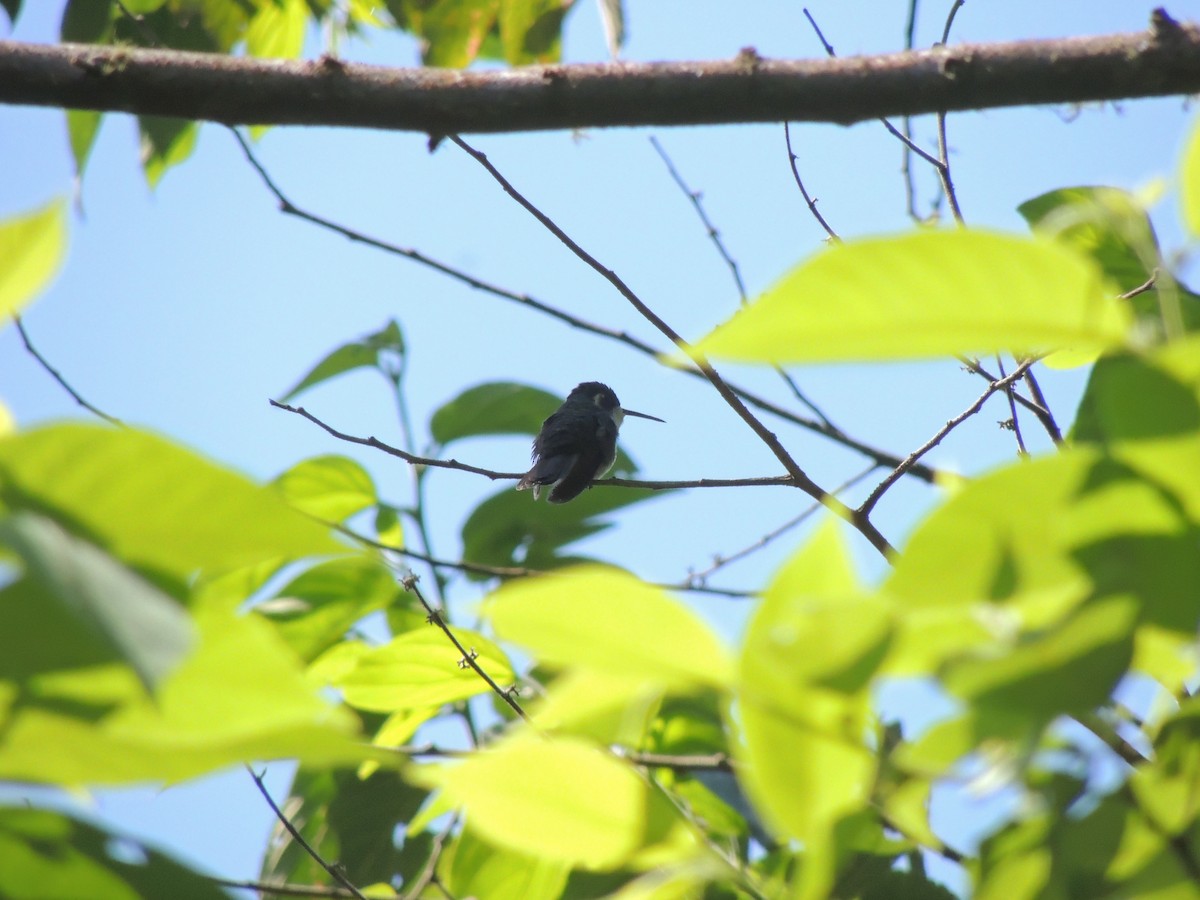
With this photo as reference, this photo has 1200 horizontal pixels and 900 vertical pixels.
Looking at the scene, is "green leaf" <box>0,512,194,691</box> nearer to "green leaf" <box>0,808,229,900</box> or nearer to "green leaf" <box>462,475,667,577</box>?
"green leaf" <box>0,808,229,900</box>

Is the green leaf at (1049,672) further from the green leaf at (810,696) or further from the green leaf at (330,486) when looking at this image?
the green leaf at (330,486)

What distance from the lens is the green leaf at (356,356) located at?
3060 mm

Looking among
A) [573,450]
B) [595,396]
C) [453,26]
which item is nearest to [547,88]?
[453,26]

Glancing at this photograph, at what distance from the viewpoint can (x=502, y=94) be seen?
1552 millimetres

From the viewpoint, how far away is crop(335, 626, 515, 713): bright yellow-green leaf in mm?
1416

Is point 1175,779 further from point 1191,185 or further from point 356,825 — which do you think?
point 356,825

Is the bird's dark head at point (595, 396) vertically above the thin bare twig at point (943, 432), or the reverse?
the thin bare twig at point (943, 432)

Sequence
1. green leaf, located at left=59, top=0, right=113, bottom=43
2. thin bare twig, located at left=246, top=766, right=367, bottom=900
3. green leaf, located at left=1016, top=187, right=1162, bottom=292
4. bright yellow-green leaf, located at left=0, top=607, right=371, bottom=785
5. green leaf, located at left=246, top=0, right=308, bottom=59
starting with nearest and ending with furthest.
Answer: bright yellow-green leaf, located at left=0, top=607, right=371, bottom=785 < green leaf, located at left=1016, top=187, right=1162, bottom=292 < thin bare twig, located at left=246, top=766, right=367, bottom=900 < green leaf, located at left=59, top=0, right=113, bottom=43 < green leaf, located at left=246, top=0, right=308, bottom=59

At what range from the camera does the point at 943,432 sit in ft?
7.14

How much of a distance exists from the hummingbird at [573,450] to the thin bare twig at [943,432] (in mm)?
3206

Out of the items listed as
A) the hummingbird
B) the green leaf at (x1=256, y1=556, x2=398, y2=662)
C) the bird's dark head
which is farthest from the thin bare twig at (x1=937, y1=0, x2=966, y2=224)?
the bird's dark head

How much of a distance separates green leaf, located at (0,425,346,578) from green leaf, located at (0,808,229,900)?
0.20 metres

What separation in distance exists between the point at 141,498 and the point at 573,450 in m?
5.59

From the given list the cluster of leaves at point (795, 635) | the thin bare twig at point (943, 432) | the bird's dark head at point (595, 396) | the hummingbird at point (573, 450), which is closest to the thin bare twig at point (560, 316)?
the thin bare twig at point (943, 432)
